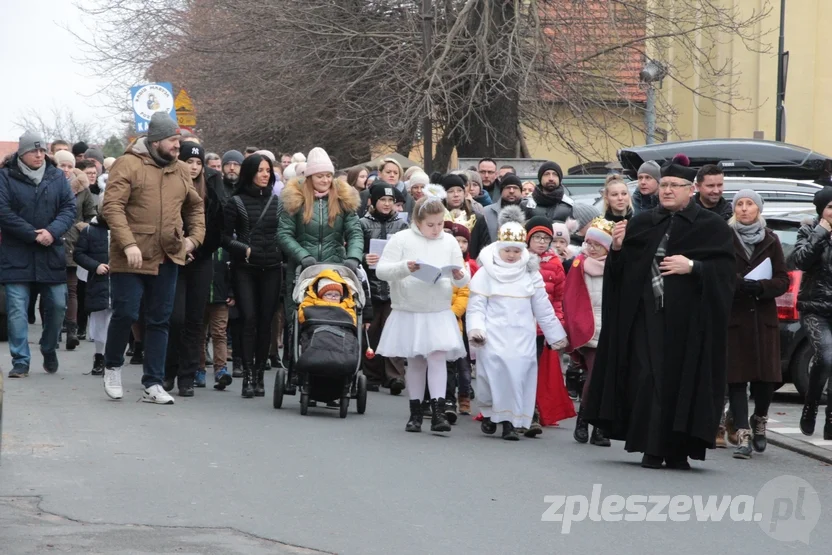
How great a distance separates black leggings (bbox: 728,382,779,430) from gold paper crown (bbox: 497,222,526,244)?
1.91 m

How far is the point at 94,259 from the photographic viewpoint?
1527cm

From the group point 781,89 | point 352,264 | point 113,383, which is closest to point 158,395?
point 113,383

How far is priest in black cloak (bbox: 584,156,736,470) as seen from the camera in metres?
10.0

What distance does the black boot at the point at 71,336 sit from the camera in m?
17.1

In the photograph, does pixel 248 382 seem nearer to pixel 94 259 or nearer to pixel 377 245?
pixel 377 245

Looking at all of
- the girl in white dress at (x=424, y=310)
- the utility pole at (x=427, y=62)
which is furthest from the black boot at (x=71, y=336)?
the utility pole at (x=427, y=62)

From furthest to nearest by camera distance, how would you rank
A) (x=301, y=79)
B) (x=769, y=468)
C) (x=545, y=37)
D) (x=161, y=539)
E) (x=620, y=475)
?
(x=301, y=79), (x=545, y=37), (x=769, y=468), (x=620, y=475), (x=161, y=539)

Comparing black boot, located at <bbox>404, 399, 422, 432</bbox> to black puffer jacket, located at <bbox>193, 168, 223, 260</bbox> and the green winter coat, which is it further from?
black puffer jacket, located at <bbox>193, 168, 223, 260</bbox>

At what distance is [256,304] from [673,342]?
4.37 metres

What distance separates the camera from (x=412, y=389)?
11.7 meters

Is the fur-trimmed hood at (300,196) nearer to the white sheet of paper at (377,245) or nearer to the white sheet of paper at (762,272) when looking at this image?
the white sheet of paper at (377,245)

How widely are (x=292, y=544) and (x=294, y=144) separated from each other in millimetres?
31042

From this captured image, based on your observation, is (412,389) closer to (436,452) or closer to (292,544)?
(436,452)

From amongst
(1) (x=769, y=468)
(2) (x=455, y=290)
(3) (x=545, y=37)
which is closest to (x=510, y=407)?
(2) (x=455, y=290)
